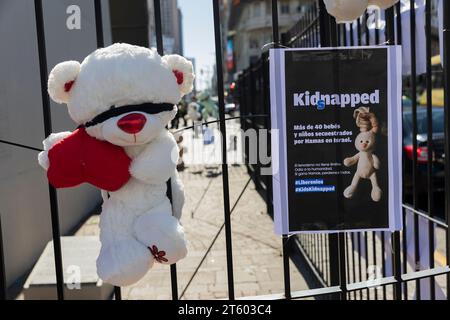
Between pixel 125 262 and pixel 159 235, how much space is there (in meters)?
0.12

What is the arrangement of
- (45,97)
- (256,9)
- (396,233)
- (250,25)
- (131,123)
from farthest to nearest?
(250,25) → (256,9) → (396,233) → (45,97) → (131,123)

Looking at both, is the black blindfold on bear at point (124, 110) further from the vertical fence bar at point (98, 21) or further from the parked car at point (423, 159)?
the parked car at point (423, 159)

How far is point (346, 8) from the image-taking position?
146 cm

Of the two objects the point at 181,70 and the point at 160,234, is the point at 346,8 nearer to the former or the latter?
the point at 181,70

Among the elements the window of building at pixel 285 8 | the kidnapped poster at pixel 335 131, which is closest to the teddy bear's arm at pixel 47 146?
the kidnapped poster at pixel 335 131

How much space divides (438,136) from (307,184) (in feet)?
18.6

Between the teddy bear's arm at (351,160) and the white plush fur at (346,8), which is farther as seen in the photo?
the teddy bear's arm at (351,160)

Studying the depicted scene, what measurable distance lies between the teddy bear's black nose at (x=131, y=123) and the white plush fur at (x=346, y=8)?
724 millimetres

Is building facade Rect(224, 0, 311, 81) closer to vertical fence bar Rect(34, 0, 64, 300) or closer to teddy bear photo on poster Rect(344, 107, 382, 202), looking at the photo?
teddy bear photo on poster Rect(344, 107, 382, 202)

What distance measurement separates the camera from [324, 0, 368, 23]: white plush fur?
4.75 ft

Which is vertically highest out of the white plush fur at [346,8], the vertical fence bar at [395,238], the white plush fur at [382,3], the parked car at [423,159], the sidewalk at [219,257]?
the white plush fur at [382,3]

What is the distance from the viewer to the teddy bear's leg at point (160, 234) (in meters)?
1.32

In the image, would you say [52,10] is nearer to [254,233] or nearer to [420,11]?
[420,11]

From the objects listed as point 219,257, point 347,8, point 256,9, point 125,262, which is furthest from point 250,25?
point 125,262
